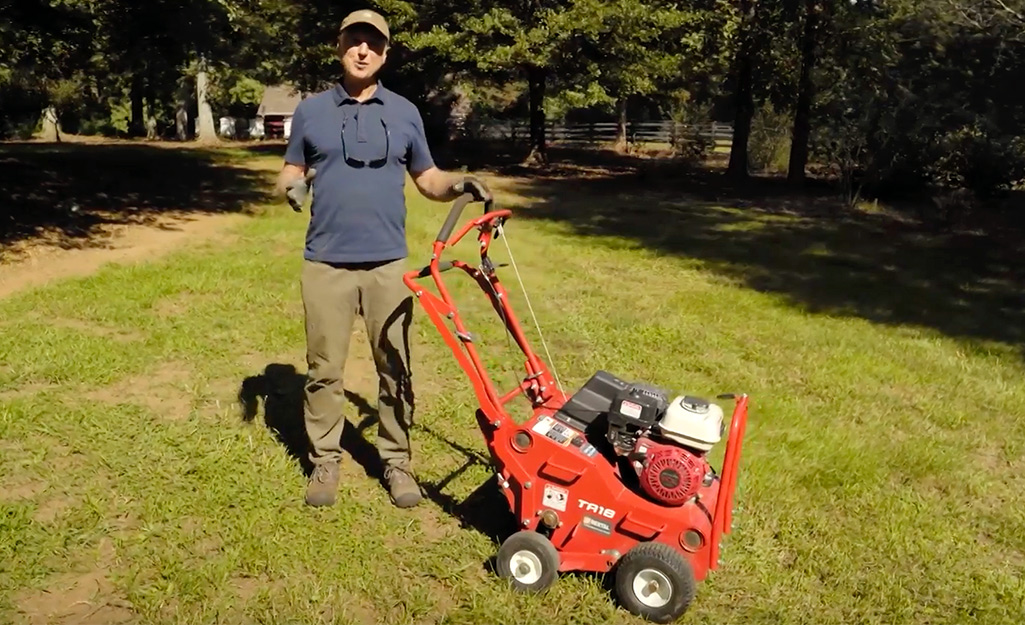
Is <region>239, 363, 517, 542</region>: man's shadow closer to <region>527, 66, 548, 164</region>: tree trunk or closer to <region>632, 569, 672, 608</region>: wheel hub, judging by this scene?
<region>632, 569, 672, 608</region>: wheel hub

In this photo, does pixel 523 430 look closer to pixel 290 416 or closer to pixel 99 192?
pixel 290 416

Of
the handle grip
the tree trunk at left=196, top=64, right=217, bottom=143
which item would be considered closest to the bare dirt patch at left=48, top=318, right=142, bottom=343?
the handle grip

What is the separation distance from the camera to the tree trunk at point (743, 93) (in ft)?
62.3

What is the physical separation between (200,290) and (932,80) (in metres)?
19.2

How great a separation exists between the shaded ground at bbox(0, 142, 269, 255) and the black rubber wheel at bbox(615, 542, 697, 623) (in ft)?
25.2

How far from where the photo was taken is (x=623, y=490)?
11.0 ft

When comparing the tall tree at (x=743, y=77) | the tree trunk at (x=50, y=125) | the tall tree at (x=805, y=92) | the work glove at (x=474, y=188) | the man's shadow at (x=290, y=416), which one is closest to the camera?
the work glove at (x=474, y=188)

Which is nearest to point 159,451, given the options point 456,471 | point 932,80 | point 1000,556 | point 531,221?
point 456,471

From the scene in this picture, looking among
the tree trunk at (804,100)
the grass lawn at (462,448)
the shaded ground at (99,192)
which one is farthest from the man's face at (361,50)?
the tree trunk at (804,100)

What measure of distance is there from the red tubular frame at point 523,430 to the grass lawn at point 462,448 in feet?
0.73

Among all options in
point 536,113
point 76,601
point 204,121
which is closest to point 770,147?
point 536,113

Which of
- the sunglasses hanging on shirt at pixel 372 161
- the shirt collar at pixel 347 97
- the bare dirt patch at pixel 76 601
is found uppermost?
the shirt collar at pixel 347 97

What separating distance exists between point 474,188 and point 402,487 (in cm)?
143

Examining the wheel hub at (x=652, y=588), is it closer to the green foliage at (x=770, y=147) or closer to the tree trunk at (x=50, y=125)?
the green foliage at (x=770, y=147)
